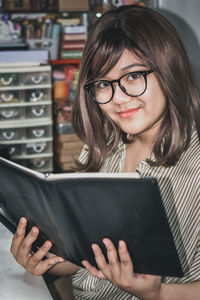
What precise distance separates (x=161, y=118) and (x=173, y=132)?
0.18 feet

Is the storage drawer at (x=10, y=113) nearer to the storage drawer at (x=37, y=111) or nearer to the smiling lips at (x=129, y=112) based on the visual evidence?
the storage drawer at (x=37, y=111)

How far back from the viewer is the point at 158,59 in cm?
92

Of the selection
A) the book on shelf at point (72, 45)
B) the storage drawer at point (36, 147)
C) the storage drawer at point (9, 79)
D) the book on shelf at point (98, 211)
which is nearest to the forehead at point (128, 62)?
the book on shelf at point (98, 211)

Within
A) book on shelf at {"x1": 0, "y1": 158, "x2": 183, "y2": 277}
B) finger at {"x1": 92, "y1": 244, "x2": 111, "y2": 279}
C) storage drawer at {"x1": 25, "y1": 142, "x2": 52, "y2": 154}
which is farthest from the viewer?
storage drawer at {"x1": 25, "y1": 142, "x2": 52, "y2": 154}

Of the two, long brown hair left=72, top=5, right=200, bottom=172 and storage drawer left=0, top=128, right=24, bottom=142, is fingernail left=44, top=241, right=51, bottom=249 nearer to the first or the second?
long brown hair left=72, top=5, right=200, bottom=172

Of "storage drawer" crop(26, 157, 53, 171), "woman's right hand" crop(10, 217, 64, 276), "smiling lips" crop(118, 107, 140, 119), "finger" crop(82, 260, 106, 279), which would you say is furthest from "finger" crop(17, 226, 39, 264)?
"storage drawer" crop(26, 157, 53, 171)

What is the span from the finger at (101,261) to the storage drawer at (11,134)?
2.37m

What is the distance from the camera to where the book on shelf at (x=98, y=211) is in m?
→ 0.64

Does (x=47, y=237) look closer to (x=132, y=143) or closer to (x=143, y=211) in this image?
(x=143, y=211)

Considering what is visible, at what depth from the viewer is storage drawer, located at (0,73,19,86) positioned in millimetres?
2936

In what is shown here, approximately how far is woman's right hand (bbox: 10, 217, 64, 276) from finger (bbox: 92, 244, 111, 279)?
124mm

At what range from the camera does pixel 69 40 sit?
10.6ft

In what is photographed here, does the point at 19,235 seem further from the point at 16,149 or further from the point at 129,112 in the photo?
the point at 16,149

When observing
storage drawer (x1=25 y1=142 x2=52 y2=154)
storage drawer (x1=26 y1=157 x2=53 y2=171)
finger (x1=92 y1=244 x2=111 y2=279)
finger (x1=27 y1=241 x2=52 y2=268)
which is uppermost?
finger (x1=92 y1=244 x2=111 y2=279)
